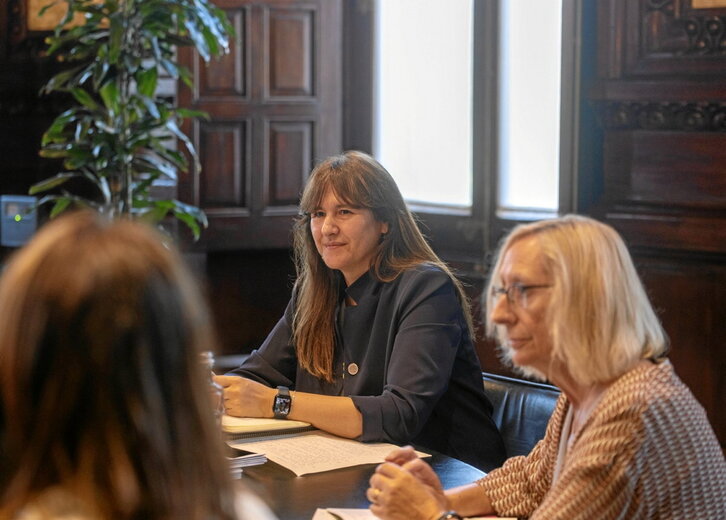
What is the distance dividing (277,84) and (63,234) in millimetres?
4056

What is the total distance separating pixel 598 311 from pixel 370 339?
107 centimetres

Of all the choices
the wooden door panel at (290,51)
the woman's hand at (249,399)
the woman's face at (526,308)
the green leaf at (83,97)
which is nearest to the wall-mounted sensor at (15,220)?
the green leaf at (83,97)

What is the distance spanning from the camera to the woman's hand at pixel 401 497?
180 centimetres

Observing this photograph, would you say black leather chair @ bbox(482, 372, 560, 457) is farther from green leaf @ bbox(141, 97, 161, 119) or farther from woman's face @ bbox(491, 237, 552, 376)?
green leaf @ bbox(141, 97, 161, 119)

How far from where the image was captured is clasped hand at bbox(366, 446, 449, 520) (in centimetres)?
180

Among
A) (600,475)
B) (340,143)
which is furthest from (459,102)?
(600,475)

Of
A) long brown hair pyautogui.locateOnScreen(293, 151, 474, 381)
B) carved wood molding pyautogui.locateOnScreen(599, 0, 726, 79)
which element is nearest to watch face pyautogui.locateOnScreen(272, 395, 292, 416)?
long brown hair pyautogui.locateOnScreen(293, 151, 474, 381)

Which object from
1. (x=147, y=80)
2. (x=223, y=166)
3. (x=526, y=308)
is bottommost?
(x=526, y=308)

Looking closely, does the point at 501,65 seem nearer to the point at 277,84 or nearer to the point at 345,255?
the point at 277,84

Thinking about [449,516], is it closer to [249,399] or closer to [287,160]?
[249,399]

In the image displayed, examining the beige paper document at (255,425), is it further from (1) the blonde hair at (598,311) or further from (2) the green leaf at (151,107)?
(2) the green leaf at (151,107)

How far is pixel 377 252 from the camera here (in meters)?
2.80

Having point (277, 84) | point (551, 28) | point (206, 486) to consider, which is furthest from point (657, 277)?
point (206, 486)

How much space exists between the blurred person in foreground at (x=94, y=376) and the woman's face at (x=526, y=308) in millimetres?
971
